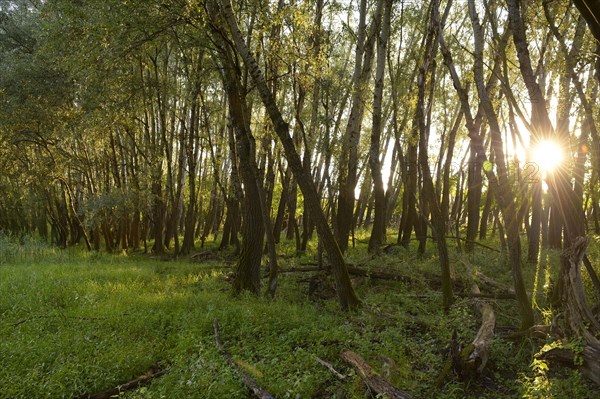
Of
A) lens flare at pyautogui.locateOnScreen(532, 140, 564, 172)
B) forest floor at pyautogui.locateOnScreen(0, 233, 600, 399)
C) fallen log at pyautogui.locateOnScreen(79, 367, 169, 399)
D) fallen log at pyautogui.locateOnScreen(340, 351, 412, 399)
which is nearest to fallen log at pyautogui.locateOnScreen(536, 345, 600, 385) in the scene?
forest floor at pyautogui.locateOnScreen(0, 233, 600, 399)

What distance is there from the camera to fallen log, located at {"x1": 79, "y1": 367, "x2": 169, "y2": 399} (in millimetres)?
5988

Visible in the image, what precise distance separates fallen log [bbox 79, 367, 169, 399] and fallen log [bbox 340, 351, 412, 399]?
9.37 feet

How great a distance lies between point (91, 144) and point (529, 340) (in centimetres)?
2123

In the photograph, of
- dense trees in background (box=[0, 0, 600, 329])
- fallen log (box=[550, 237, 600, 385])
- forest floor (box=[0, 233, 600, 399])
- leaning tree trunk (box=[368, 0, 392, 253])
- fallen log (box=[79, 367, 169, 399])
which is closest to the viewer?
fallen log (box=[550, 237, 600, 385])

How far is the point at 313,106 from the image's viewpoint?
17.4m

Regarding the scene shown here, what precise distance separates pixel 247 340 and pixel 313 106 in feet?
38.6

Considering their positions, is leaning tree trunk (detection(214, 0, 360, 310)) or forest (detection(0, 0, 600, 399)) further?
leaning tree trunk (detection(214, 0, 360, 310))

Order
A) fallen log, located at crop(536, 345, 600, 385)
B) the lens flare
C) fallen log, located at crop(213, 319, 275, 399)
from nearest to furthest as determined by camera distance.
→ fallen log, located at crop(536, 345, 600, 385) < fallen log, located at crop(213, 319, 275, 399) < the lens flare

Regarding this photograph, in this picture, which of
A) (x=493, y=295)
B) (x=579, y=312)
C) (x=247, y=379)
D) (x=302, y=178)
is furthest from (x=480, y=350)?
(x=302, y=178)

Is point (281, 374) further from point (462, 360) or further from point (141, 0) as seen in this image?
point (141, 0)

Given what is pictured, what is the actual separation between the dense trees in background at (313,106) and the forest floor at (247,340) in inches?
40.4

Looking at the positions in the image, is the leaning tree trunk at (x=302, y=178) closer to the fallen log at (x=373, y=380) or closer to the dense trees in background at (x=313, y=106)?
the dense trees in background at (x=313, y=106)

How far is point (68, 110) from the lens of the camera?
20.0 metres

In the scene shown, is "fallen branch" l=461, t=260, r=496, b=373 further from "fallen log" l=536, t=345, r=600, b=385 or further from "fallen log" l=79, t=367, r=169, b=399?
"fallen log" l=79, t=367, r=169, b=399
